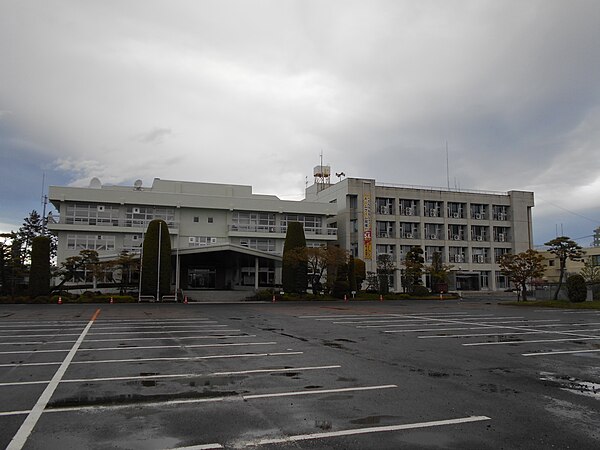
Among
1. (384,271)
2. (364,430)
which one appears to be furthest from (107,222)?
(364,430)

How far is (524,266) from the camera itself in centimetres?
3566

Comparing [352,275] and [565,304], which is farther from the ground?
[352,275]

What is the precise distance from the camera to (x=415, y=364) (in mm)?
9500

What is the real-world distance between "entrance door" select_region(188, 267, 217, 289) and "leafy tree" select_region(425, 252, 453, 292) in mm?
23150

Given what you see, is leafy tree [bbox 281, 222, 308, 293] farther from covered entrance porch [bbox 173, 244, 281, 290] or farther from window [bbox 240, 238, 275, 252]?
window [bbox 240, 238, 275, 252]

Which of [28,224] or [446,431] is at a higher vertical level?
[28,224]

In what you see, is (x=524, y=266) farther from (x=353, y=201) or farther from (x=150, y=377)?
(x=150, y=377)

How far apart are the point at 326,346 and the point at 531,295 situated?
137 feet

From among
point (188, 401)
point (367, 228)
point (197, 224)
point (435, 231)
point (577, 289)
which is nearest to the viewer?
point (188, 401)

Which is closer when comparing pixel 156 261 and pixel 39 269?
pixel 39 269

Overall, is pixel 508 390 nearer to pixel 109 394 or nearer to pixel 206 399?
pixel 206 399

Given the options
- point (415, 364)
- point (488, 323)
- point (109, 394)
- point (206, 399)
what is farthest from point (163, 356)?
point (488, 323)

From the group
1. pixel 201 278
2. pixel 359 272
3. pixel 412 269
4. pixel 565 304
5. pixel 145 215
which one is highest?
pixel 145 215

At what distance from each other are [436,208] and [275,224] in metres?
23.1
